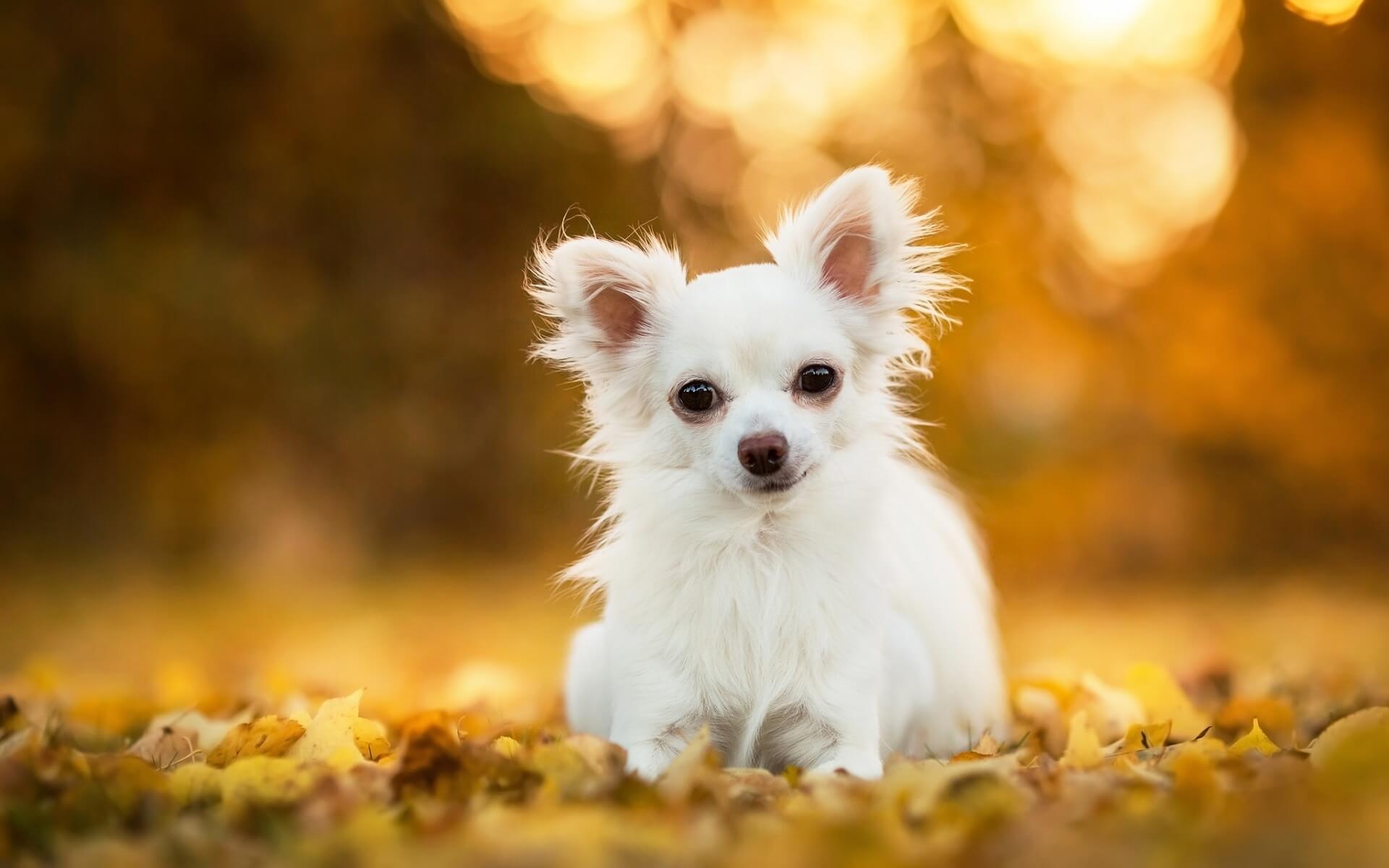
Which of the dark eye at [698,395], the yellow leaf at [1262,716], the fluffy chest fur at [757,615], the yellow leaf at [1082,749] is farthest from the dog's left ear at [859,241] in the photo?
the yellow leaf at [1262,716]

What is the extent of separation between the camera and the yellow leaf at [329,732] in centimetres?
263

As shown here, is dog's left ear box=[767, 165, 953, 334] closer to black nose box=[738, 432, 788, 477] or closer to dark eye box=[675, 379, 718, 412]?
dark eye box=[675, 379, 718, 412]

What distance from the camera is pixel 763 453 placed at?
2.71 metres

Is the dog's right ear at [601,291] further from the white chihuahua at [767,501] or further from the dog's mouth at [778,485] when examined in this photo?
the dog's mouth at [778,485]

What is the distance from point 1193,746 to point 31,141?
10.7 m

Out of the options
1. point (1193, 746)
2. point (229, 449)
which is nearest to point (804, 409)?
point (1193, 746)

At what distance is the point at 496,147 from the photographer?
11727mm

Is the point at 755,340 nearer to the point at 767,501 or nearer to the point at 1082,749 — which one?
the point at 767,501

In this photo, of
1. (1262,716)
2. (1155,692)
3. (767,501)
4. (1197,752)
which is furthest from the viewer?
(1155,692)

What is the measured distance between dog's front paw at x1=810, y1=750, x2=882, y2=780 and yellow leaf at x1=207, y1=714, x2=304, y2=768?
1.21 meters

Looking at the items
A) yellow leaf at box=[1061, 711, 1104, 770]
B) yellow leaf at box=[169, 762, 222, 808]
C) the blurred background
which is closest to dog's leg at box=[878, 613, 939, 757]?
yellow leaf at box=[1061, 711, 1104, 770]

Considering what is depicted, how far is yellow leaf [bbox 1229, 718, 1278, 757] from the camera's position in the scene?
8.32 feet

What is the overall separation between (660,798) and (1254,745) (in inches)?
57.0

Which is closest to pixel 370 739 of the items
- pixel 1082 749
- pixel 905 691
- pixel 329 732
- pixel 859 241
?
pixel 329 732
